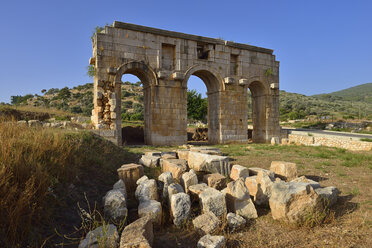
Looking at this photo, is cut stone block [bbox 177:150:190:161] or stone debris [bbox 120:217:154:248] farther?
cut stone block [bbox 177:150:190:161]

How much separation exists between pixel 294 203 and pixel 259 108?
13.5 meters

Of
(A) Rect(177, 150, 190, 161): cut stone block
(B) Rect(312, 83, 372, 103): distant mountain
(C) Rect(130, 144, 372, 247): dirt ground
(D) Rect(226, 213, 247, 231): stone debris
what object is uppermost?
(B) Rect(312, 83, 372, 103): distant mountain

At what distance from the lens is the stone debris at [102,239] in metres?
2.61

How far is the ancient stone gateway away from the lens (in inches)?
456

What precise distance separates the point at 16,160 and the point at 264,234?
3765 mm

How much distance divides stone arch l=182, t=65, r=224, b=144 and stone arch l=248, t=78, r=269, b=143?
2637 mm

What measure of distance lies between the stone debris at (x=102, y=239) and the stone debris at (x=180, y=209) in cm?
99

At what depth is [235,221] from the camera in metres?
3.41

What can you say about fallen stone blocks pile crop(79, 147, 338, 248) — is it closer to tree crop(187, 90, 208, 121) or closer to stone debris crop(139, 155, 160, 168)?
stone debris crop(139, 155, 160, 168)

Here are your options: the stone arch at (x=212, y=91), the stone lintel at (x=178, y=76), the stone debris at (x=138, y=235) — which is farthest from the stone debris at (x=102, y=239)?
the stone arch at (x=212, y=91)

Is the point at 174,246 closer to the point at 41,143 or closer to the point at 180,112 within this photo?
the point at 41,143

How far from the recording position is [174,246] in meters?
3.00

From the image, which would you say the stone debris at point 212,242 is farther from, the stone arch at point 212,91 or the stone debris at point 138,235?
the stone arch at point 212,91

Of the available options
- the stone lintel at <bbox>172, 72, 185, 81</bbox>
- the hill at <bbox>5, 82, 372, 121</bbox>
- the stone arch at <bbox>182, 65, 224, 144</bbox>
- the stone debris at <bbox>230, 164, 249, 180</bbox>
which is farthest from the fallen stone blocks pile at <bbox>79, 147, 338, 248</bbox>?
the hill at <bbox>5, 82, 372, 121</bbox>
